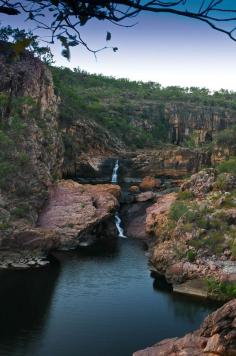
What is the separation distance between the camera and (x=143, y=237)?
154 ft

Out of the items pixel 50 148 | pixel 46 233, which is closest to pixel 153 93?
pixel 50 148

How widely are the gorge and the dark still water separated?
7cm

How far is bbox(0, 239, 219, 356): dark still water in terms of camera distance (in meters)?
22.4

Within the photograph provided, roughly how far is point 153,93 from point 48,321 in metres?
94.1

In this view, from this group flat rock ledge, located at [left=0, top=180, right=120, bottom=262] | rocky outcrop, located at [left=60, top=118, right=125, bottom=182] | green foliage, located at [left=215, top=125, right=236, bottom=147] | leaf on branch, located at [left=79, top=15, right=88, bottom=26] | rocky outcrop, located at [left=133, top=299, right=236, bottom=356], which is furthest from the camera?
green foliage, located at [left=215, top=125, right=236, bottom=147]

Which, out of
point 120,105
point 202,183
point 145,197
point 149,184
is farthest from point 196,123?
point 202,183

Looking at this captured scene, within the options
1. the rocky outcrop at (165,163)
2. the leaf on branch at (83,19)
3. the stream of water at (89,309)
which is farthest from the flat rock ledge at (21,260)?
the leaf on branch at (83,19)

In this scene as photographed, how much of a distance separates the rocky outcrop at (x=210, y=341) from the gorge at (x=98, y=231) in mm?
52

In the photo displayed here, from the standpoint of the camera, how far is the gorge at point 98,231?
24188 millimetres

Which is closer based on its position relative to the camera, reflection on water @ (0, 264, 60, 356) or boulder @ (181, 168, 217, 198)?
reflection on water @ (0, 264, 60, 356)

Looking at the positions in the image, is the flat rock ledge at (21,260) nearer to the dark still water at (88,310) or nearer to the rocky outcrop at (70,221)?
the rocky outcrop at (70,221)

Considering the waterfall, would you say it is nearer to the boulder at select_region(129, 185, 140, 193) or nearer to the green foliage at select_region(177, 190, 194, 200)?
the boulder at select_region(129, 185, 140, 193)

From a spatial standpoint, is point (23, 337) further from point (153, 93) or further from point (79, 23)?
point (153, 93)

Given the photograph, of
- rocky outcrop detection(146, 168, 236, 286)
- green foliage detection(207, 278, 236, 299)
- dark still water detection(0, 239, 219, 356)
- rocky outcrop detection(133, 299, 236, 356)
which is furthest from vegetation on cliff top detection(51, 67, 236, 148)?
rocky outcrop detection(133, 299, 236, 356)
